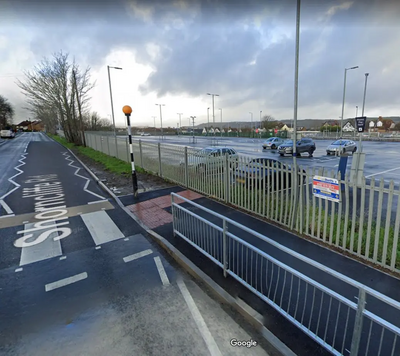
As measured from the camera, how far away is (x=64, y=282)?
3.88 m

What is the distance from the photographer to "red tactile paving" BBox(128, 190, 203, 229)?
637cm

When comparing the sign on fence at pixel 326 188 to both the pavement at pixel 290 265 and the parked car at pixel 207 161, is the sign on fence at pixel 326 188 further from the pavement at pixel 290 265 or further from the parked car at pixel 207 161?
the parked car at pixel 207 161

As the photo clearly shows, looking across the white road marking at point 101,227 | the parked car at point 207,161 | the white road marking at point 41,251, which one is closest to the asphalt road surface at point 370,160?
the parked car at point 207,161

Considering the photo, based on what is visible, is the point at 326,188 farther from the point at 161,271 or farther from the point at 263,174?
the point at 161,271

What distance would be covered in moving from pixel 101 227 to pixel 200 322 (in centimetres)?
409

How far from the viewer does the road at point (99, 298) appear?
107 inches

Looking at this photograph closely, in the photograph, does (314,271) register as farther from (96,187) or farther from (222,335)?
(96,187)

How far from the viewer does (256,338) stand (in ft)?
9.05

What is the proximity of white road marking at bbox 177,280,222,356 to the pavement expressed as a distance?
51 centimetres

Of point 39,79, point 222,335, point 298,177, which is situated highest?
point 39,79

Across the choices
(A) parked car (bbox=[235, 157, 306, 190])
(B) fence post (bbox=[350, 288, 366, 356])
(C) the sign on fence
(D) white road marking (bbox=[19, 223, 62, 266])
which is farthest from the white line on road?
(B) fence post (bbox=[350, 288, 366, 356])

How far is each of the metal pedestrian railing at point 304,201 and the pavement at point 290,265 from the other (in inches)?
11.8

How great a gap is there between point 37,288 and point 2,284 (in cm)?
67

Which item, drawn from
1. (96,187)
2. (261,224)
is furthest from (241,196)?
(96,187)
